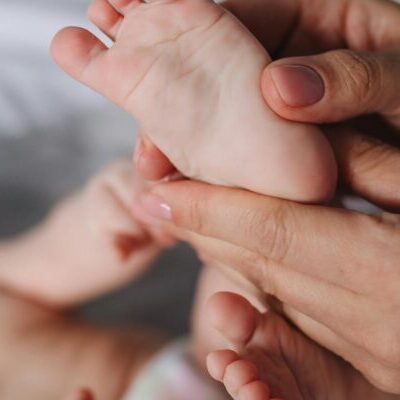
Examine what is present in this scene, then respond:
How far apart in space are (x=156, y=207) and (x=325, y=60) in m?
0.20

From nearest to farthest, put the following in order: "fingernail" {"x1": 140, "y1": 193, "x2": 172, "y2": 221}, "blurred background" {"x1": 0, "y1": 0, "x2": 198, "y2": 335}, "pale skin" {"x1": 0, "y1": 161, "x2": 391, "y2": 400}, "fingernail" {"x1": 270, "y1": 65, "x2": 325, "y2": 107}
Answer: "fingernail" {"x1": 270, "y1": 65, "x2": 325, "y2": 107} < "fingernail" {"x1": 140, "y1": 193, "x2": 172, "y2": 221} < "pale skin" {"x1": 0, "y1": 161, "x2": 391, "y2": 400} < "blurred background" {"x1": 0, "y1": 0, "x2": 198, "y2": 335}

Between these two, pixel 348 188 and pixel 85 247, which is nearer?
pixel 348 188

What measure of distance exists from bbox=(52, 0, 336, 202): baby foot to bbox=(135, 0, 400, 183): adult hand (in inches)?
0.8

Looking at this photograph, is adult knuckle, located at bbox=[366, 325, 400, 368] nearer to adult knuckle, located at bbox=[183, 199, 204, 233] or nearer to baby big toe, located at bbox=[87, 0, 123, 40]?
adult knuckle, located at bbox=[183, 199, 204, 233]

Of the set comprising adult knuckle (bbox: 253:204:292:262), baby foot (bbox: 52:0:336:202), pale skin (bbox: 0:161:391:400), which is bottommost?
pale skin (bbox: 0:161:391:400)

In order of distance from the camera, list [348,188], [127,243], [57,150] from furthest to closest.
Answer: [57,150] < [127,243] < [348,188]

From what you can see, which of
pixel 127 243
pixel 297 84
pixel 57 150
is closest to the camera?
pixel 297 84

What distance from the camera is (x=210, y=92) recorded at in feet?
1.74

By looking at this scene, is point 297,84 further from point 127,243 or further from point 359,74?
point 127,243

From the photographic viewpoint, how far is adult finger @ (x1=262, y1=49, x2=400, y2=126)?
1.67 feet

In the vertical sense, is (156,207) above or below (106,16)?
below

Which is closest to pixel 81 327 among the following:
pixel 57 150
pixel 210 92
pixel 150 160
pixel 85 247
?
pixel 85 247

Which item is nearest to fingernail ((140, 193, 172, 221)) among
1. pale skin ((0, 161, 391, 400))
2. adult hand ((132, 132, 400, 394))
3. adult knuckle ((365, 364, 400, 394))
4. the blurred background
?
adult hand ((132, 132, 400, 394))

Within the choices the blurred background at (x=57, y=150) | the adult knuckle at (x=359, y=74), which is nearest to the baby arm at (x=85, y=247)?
the blurred background at (x=57, y=150)
